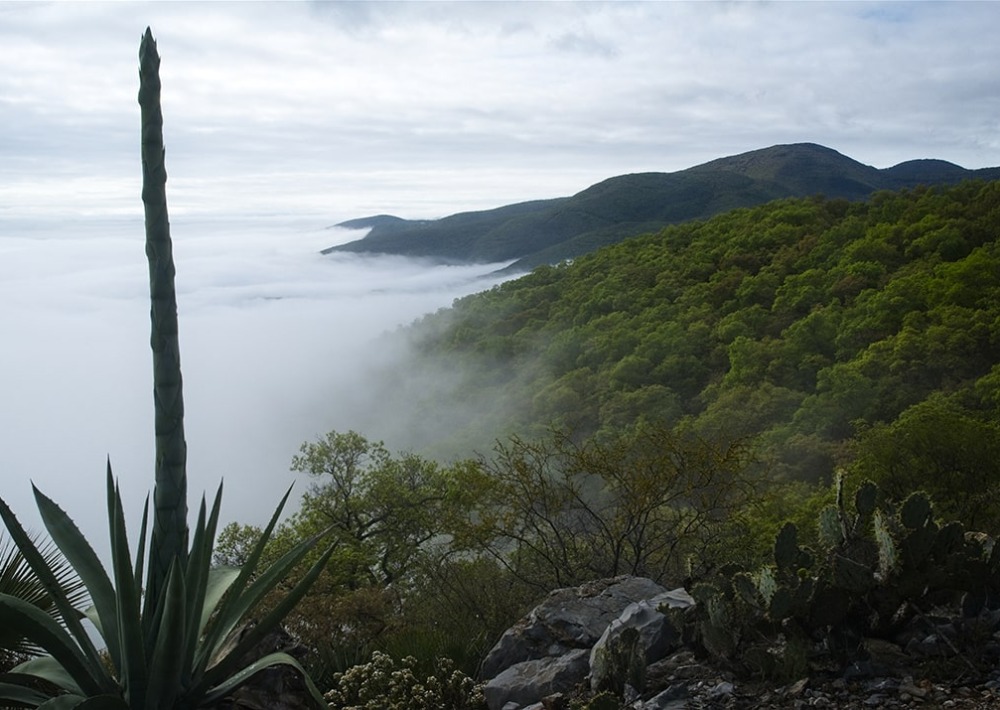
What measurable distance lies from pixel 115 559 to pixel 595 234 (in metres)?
101

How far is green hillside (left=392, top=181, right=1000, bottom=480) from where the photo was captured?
26500 millimetres

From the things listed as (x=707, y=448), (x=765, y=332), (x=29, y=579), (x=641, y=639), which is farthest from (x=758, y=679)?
(x=765, y=332)

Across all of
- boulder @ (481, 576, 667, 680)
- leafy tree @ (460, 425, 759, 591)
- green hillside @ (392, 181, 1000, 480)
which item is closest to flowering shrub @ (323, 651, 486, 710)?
boulder @ (481, 576, 667, 680)

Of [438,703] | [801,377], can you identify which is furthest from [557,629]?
[801,377]

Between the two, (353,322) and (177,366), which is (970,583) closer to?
(177,366)

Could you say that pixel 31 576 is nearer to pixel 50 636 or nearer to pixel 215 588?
pixel 215 588

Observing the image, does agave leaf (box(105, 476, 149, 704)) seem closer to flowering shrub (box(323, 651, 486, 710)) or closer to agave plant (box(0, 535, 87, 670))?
agave plant (box(0, 535, 87, 670))

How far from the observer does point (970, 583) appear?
5020 mm

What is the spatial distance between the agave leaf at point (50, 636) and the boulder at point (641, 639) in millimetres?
2561

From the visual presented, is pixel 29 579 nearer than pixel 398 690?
Yes

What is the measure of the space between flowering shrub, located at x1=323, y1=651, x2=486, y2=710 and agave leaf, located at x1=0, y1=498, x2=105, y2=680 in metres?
1.50

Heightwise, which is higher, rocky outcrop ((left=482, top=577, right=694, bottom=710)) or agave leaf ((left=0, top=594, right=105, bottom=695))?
agave leaf ((left=0, top=594, right=105, bottom=695))

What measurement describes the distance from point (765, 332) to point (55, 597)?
36.8m

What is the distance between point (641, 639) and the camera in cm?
549
